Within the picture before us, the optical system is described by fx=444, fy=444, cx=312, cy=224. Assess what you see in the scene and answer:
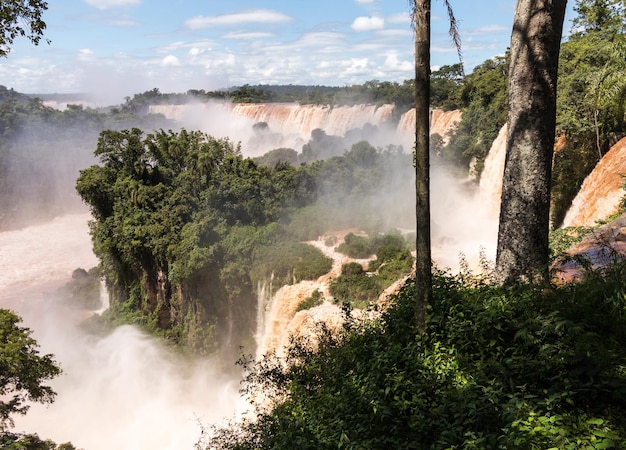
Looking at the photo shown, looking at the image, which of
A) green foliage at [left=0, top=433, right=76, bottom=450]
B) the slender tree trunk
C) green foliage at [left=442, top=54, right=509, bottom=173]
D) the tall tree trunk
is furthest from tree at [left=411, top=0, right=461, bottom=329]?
green foliage at [left=442, top=54, right=509, bottom=173]

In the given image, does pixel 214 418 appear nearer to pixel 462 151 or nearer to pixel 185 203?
pixel 185 203

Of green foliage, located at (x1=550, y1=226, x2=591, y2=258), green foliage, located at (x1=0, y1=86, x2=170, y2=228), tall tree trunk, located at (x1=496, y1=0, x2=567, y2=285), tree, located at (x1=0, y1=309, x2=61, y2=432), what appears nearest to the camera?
tall tree trunk, located at (x1=496, y1=0, x2=567, y2=285)

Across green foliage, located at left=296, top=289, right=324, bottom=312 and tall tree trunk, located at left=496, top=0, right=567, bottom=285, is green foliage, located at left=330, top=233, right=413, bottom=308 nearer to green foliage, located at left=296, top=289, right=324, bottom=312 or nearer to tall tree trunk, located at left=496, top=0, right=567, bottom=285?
green foliage, located at left=296, top=289, right=324, bottom=312

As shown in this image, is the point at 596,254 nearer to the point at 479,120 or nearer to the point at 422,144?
the point at 422,144

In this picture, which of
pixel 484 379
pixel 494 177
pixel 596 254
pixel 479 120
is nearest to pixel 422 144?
pixel 484 379

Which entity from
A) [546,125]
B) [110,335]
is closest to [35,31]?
[546,125]

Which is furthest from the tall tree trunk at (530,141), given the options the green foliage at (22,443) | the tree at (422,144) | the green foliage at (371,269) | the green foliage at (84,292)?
the green foliage at (84,292)

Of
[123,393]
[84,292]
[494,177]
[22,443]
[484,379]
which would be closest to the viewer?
[484,379]
